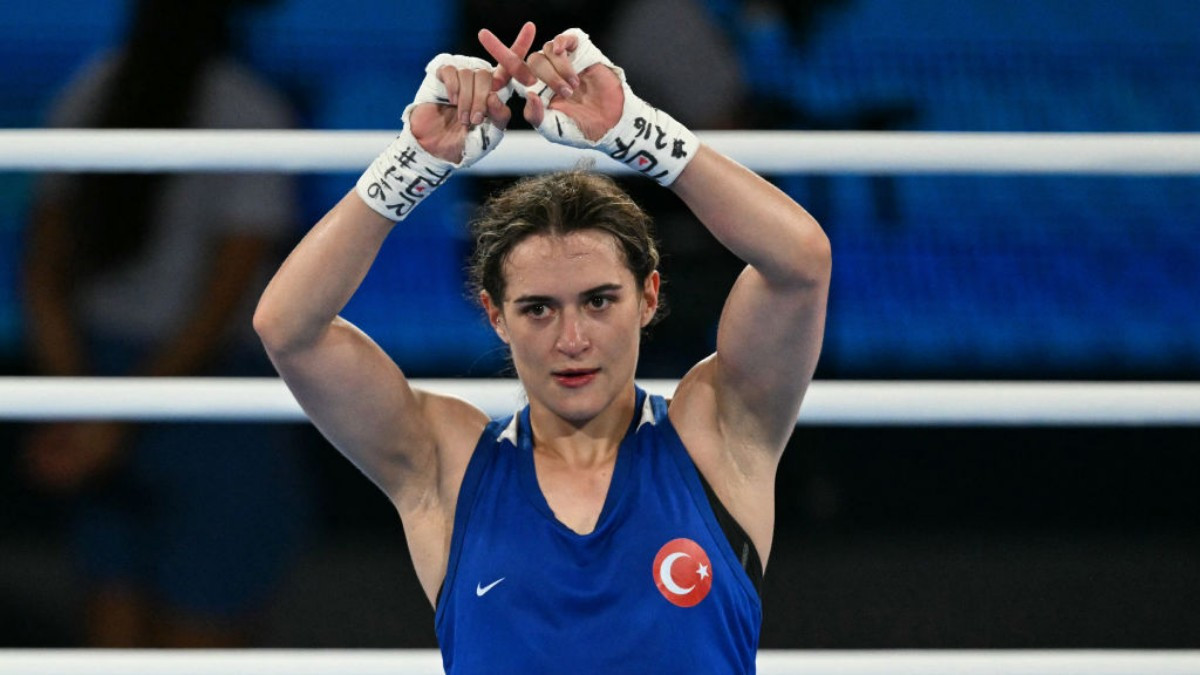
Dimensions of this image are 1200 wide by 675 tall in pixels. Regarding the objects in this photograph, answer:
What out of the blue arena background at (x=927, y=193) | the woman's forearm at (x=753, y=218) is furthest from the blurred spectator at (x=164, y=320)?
the woman's forearm at (x=753, y=218)

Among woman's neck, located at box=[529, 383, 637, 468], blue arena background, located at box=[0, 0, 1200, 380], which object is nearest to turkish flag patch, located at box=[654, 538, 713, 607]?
woman's neck, located at box=[529, 383, 637, 468]

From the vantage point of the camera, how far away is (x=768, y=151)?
203cm

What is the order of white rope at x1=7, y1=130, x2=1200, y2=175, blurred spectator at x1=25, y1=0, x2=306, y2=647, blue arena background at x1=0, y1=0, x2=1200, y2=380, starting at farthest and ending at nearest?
blue arena background at x1=0, y1=0, x2=1200, y2=380 → blurred spectator at x1=25, y1=0, x2=306, y2=647 → white rope at x1=7, y1=130, x2=1200, y2=175

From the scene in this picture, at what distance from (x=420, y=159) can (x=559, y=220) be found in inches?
9.4

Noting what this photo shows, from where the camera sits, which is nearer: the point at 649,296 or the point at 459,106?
the point at 459,106

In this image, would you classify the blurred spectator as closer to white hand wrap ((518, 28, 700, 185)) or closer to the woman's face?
the woman's face

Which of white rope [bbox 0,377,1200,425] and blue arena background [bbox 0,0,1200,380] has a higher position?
white rope [bbox 0,377,1200,425]

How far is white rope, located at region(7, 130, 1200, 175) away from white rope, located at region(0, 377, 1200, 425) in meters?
0.31

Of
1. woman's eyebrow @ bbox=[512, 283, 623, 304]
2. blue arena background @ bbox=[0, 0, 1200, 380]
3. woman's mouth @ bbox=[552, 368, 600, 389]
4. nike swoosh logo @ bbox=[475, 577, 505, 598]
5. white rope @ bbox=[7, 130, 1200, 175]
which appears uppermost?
white rope @ bbox=[7, 130, 1200, 175]

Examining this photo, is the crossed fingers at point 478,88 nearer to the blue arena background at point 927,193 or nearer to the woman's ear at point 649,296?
the woman's ear at point 649,296

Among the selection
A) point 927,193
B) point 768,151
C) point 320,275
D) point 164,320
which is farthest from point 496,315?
point 927,193

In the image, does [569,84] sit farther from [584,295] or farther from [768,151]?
[768,151]

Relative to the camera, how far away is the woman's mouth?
178 cm

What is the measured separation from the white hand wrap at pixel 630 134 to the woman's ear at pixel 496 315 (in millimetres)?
318
